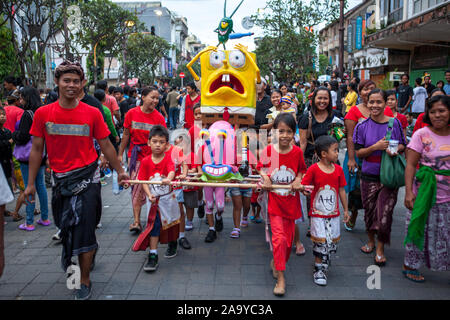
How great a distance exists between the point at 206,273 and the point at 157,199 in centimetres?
95

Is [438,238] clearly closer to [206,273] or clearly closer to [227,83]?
[206,273]

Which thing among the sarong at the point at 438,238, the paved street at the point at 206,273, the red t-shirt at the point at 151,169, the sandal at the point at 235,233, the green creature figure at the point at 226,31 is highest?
the green creature figure at the point at 226,31

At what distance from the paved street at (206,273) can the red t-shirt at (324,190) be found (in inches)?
28.0

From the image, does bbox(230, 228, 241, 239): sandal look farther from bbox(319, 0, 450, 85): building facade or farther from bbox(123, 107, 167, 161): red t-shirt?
bbox(319, 0, 450, 85): building facade

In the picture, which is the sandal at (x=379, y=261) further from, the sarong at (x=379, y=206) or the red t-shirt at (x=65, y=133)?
the red t-shirt at (x=65, y=133)

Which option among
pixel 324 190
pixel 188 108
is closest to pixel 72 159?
pixel 324 190

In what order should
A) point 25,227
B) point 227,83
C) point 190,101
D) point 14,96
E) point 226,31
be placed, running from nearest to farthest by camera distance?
1. point 227,83
2. point 226,31
3. point 25,227
4. point 14,96
5. point 190,101

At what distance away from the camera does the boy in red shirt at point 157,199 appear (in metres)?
4.16

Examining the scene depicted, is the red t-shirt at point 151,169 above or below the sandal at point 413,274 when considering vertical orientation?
above

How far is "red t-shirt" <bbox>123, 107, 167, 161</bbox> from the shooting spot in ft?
17.0

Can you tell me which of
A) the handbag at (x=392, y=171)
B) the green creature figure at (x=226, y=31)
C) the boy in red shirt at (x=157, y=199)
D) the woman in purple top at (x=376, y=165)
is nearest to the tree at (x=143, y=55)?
the green creature figure at (x=226, y=31)

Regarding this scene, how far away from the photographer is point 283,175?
392 centimetres
